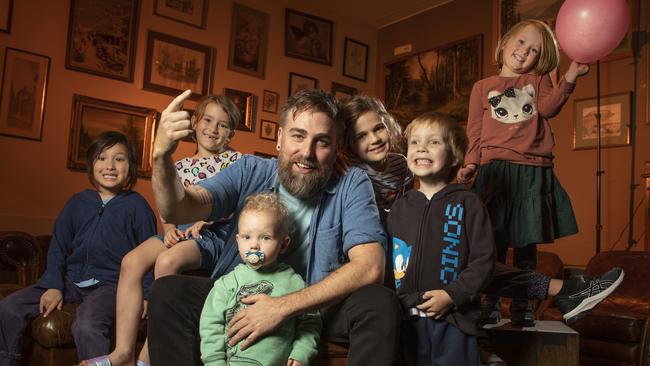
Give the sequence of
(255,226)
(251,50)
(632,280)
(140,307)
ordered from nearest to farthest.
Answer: (255,226) < (140,307) < (632,280) < (251,50)

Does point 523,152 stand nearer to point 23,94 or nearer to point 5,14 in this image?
point 23,94

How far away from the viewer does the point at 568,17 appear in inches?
134

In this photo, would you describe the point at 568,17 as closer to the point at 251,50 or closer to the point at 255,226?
the point at 255,226

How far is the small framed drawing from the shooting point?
27.0 feet

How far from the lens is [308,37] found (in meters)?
7.82

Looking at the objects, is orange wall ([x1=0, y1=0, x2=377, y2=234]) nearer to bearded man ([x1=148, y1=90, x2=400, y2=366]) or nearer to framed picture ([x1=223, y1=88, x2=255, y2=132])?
framed picture ([x1=223, y1=88, x2=255, y2=132])

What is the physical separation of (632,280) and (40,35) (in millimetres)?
5798

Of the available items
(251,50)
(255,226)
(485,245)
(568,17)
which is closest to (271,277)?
(255,226)

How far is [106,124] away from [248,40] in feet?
7.21

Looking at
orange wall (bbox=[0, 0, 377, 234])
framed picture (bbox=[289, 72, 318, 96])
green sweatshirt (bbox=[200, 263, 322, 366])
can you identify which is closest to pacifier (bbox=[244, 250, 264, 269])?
green sweatshirt (bbox=[200, 263, 322, 366])

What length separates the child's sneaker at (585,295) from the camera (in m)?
2.63

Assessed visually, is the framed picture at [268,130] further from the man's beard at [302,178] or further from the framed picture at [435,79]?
the man's beard at [302,178]

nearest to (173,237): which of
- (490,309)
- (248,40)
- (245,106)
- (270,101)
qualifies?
(490,309)

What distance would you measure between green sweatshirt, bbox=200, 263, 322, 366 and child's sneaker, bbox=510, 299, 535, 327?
132cm
